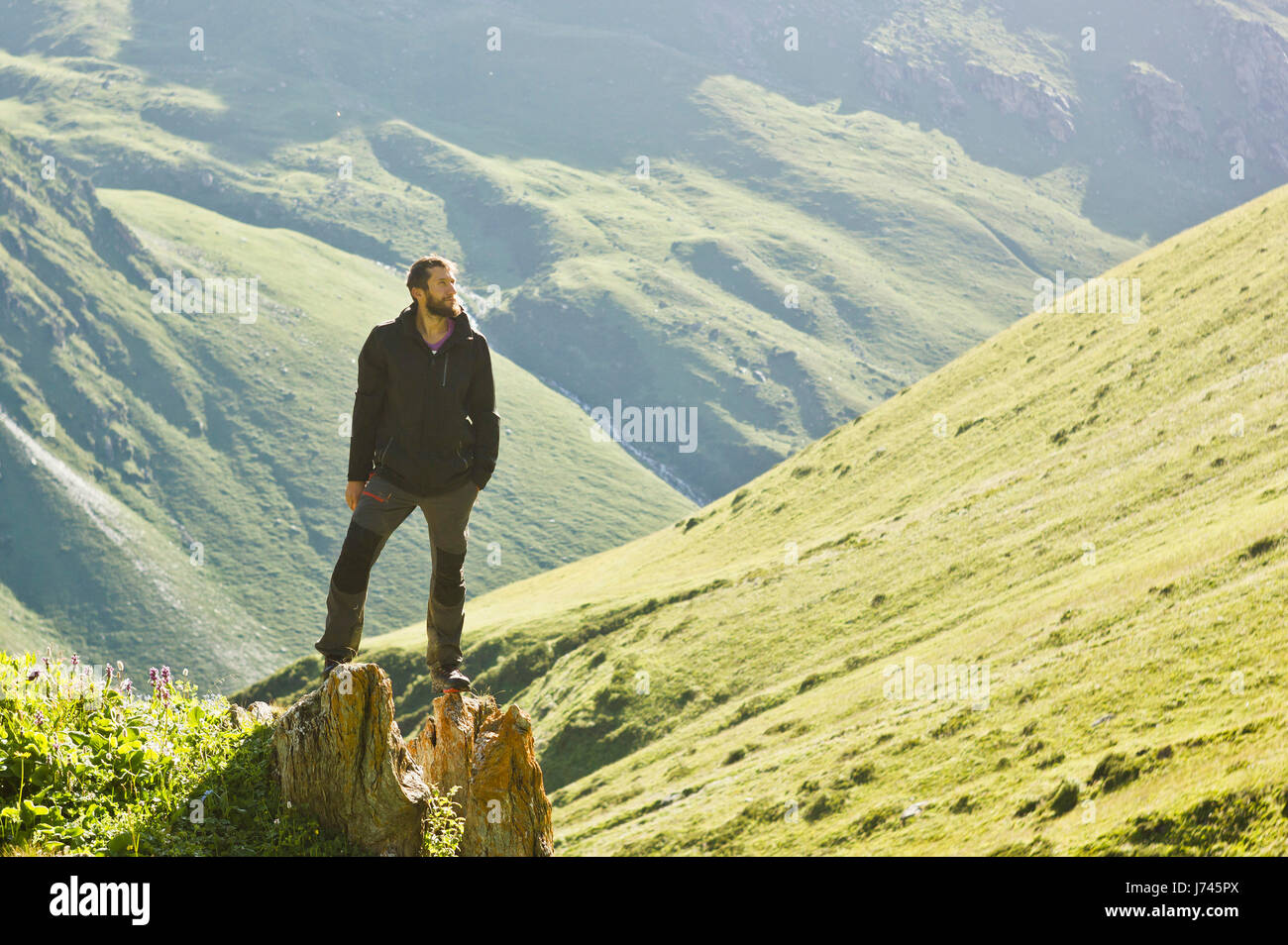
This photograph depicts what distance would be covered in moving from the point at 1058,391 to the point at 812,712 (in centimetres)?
3621

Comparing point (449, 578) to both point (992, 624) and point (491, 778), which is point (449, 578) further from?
point (992, 624)

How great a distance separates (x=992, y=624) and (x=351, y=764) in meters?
33.8

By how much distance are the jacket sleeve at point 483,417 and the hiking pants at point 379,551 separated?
284 millimetres

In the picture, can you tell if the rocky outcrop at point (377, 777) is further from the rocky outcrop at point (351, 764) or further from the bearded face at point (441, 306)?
the bearded face at point (441, 306)

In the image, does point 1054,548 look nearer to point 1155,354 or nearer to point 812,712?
point 812,712

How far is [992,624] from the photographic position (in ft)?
135

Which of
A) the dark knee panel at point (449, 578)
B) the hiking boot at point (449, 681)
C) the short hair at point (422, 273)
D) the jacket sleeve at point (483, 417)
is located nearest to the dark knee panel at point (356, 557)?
the dark knee panel at point (449, 578)

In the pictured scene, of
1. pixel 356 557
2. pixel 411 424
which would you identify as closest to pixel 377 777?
pixel 356 557

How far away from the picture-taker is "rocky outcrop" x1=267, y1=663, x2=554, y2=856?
11.5 m

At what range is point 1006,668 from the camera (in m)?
35.0
